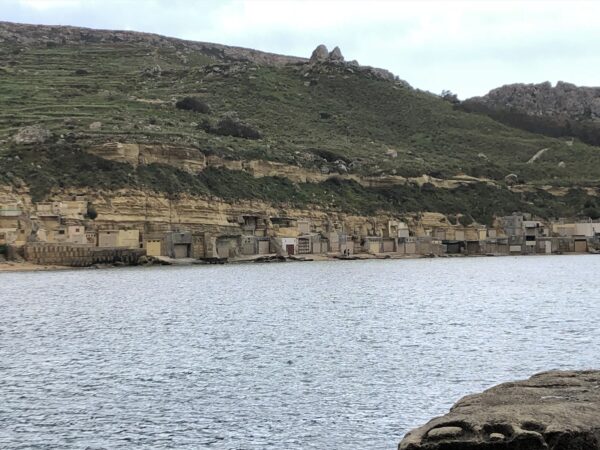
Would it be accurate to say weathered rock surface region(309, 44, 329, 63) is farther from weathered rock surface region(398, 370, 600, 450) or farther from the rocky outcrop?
weathered rock surface region(398, 370, 600, 450)

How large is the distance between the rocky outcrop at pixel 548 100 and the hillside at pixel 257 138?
13884 millimetres

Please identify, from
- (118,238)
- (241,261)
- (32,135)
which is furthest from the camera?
(241,261)

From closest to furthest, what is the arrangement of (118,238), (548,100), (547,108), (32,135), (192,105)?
1. (118,238)
2. (32,135)
3. (192,105)
4. (547,108)
5. (548,100)

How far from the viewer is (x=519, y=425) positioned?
42.3ft

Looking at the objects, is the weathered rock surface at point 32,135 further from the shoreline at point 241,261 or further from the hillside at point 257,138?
the shoreline at point 241,261

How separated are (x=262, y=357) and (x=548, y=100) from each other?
508 feet

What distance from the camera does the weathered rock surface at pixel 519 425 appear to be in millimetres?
12617

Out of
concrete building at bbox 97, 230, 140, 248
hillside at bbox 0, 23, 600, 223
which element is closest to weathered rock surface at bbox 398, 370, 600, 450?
concrete building at bbox 97, 230, 140, 248

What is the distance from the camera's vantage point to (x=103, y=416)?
2164cm

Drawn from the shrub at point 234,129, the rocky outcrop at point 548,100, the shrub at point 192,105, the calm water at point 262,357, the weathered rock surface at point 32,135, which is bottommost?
the calm water at point 262,357

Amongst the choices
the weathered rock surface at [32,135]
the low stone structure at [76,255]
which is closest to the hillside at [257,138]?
the weathered rock surface at [32,135]

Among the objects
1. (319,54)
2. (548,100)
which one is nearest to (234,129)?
(319,54)

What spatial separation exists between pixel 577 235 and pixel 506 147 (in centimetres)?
3343

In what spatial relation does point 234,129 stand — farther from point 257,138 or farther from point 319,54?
point 319,54
